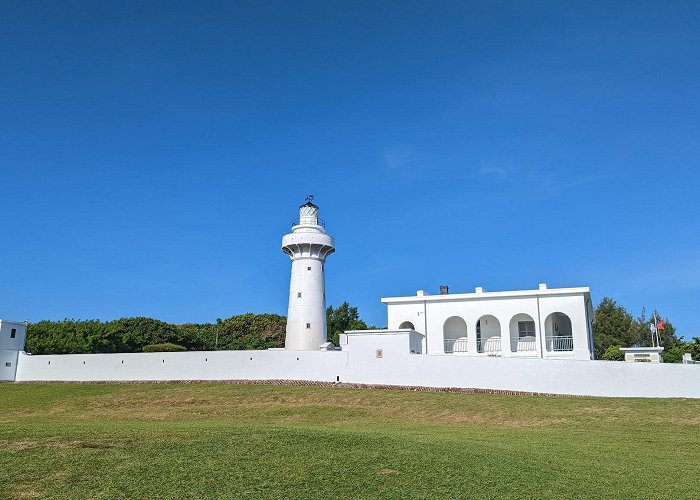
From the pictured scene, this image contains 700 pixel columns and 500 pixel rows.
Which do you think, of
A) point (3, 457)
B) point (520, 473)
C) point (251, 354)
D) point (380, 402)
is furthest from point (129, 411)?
point (520, 473)

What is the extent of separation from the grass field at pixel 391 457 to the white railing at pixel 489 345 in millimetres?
10737

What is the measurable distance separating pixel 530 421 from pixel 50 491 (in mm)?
15011

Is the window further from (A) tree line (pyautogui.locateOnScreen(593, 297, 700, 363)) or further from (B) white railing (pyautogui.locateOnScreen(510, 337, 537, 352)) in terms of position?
(A) tree line (pyautogui.locateOnScreen(593, 297, 700, 363))

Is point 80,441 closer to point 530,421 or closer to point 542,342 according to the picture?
point 530,421

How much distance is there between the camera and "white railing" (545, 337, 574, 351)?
30375 mm

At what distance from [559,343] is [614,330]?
22.4 metres

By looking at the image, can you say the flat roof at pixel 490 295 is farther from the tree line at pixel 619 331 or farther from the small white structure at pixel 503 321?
the tree line at pixel 619 331

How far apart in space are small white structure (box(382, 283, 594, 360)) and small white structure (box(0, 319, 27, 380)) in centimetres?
2174

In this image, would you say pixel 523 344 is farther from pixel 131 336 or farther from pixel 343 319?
pixel 131 336

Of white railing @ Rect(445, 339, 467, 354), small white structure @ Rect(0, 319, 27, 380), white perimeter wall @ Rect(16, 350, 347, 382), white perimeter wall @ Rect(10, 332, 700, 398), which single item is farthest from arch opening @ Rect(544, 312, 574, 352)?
small white structure @ Rect(0, 319, 27, 380)

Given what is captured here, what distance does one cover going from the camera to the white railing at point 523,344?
30942 millimetres

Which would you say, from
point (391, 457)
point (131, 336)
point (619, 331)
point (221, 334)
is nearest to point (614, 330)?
point (619, 331)

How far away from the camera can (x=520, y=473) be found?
9953 millimetres

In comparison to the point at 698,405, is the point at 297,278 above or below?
above
